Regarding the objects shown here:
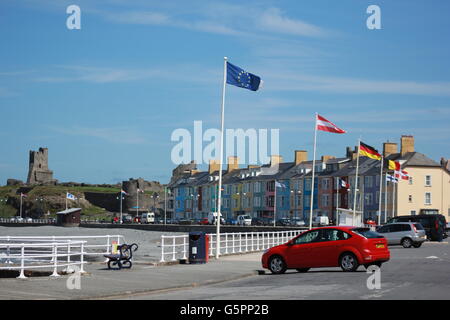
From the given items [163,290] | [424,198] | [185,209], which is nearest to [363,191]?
[424,198]

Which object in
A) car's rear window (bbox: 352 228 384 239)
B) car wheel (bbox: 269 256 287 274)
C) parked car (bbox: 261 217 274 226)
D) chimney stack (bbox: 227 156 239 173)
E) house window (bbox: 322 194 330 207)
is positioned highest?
chimney stack (bbox: 227 156 239 173)

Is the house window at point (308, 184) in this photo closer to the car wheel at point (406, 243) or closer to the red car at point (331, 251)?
the car wheel at point (406, 243)

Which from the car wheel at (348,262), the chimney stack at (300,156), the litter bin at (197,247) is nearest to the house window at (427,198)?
the chimney stack at (300,156)

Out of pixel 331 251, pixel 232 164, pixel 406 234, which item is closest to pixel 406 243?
pixel 406 234

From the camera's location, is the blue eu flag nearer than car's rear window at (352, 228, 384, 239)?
No

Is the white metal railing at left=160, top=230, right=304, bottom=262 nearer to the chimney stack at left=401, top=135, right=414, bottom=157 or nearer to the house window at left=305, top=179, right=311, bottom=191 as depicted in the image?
the chimney stack at left=401, top=135, right=414, bottom=157

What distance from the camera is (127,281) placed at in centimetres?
2161

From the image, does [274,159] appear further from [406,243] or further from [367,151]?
[406,243]

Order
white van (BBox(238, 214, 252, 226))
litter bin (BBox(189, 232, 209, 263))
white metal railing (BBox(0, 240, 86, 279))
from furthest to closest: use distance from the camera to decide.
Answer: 1. white van (BBox(238, 214, 252, 226))
2. litter bin (BBox(189, 232, 209, 263))
3. white metal railing (BBox(0, 240, 86, 279))

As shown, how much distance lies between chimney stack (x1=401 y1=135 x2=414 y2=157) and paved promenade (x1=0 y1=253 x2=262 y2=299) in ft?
256

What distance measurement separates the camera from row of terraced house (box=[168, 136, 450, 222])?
104500 mm

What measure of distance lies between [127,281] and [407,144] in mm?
88210

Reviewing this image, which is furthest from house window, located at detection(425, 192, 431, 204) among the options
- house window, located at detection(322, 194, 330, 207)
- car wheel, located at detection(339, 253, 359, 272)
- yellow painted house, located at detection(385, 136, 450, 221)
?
car wheel, located at detection(339, 253, 359, 272)
